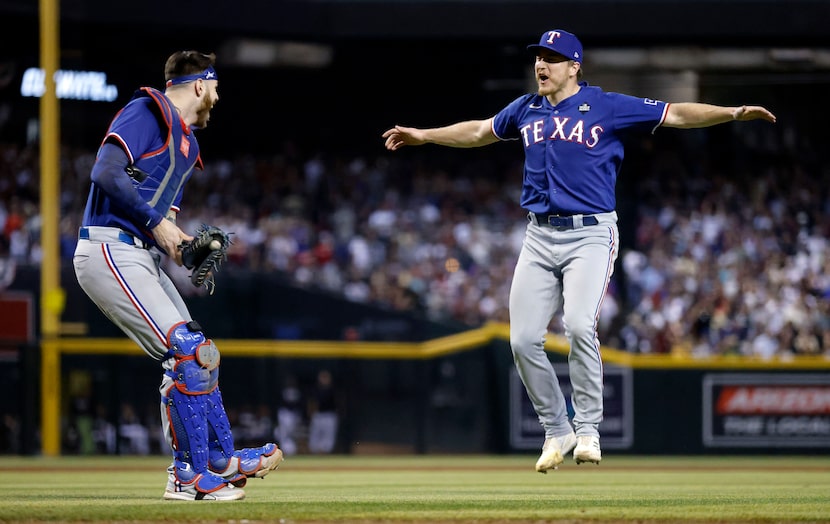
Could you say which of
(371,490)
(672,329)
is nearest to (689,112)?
(371,490)

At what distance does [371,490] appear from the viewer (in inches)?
284

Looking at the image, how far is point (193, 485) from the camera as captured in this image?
5.60 metres

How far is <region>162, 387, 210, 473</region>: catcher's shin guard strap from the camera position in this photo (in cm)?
551

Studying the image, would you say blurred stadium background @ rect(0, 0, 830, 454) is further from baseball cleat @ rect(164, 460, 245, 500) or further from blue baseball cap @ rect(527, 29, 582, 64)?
blue baseball cap @ rect(527, 29, 582, 64)

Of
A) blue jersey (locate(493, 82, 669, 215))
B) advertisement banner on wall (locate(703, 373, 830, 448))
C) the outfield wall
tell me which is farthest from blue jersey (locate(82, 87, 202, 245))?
advertisement banner on wall (locate(703, 373, 830, 448))

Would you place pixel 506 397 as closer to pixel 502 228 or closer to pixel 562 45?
pixel 502 228

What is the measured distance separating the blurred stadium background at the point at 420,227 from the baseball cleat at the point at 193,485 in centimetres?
809

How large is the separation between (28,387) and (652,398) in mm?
6946

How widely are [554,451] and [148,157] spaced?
242 centimetres

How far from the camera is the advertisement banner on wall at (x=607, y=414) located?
14.2 meters

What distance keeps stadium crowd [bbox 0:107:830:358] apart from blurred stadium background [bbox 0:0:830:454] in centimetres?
4

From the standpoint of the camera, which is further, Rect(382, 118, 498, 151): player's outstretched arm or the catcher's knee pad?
Rect(382, 118, 498, 151): player's outstretched arm

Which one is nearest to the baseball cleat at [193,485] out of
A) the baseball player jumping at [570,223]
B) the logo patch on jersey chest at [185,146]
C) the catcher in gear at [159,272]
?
the catcher in gear at [159,272]

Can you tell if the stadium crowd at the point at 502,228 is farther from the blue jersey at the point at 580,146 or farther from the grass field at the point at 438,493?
the blue jersey at the point at 580,146
